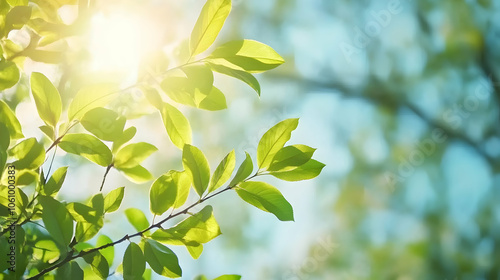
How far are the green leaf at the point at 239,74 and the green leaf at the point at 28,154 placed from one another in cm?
12

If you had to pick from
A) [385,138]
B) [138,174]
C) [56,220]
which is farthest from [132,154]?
[385,138]

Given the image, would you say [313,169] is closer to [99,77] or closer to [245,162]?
[245,162]

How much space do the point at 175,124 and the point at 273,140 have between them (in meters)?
0.07

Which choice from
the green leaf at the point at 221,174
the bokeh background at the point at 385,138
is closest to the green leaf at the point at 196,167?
the green leaf at the point at 221,174

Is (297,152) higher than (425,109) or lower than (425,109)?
higher

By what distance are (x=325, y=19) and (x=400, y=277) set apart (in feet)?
6.76

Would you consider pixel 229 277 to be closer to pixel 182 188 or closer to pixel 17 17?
pixel 182 188

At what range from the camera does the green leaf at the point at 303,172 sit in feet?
0.98

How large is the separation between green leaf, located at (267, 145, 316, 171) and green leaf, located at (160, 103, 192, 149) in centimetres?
7

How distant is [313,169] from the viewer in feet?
0.98

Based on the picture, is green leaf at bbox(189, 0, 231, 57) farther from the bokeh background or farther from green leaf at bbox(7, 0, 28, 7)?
the bokeh background

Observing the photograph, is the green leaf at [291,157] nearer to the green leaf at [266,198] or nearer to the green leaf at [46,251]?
the green leaf at [266,198]

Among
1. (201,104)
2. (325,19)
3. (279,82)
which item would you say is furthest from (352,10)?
(201,104)

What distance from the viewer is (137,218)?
1.22ft
